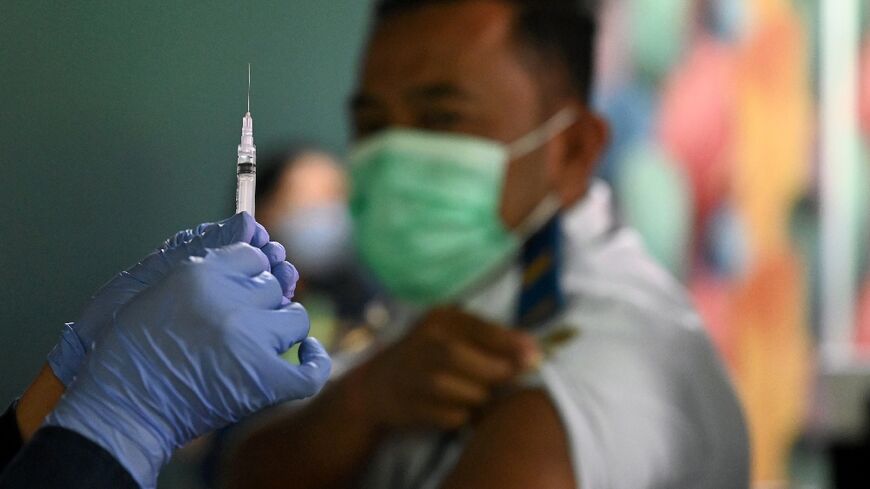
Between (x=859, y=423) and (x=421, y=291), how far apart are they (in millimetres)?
674

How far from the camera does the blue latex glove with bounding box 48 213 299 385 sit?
0.97 m

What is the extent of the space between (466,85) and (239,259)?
0.74 m

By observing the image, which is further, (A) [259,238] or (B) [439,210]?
(B) [439,210]

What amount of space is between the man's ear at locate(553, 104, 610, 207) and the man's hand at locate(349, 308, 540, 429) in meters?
0.23

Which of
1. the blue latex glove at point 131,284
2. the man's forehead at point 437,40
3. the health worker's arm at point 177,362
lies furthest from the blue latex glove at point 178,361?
the man's forehead at point 437,40

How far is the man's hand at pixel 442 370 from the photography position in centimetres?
145

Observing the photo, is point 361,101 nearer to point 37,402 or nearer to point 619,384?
point 619,384

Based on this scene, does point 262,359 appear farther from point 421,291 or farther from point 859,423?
point 859,423

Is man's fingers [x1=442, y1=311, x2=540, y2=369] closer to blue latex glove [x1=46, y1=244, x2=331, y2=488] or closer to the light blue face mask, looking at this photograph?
the light blue face mask

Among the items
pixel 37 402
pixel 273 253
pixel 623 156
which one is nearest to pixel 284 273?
pixel 273 253

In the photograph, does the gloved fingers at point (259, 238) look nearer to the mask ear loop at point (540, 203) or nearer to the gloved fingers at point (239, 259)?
the gloved fingers at point (239, 259)

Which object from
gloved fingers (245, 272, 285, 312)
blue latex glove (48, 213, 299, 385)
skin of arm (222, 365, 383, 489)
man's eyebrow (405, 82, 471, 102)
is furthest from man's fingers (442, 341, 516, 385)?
gloved fingers (245, 272, 285, 312)

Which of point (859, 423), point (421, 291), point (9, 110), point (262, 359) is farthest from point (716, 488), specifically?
point (9, 110)

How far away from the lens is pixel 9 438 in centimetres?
94
